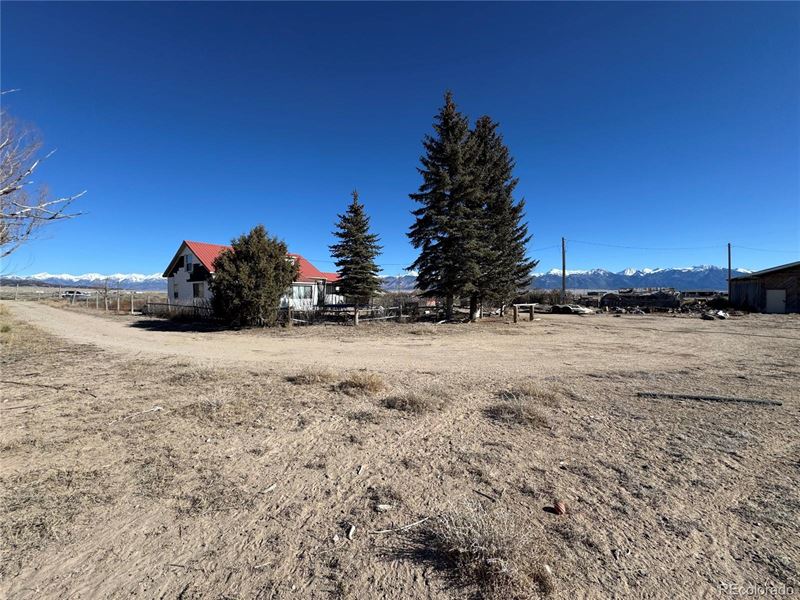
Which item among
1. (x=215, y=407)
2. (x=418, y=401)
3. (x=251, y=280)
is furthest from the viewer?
(x=251, y=280)

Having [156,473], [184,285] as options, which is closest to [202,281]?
[184,285]

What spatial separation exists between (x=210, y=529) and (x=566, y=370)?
779cm

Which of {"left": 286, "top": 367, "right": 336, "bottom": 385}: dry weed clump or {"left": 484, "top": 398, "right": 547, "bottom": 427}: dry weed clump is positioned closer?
{"left": 484, "top": 398, "right": 547, "bottom": 427}: dry weed clump

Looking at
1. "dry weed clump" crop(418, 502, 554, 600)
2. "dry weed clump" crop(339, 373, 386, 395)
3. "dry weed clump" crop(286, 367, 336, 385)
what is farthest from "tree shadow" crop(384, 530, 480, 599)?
"dry weed clump" crop(286, 367, 336, 385)

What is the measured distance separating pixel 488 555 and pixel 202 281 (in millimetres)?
31934

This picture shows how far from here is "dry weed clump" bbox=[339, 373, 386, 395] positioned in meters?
6.54

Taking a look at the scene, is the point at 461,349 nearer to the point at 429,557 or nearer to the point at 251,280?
the point at 429,557

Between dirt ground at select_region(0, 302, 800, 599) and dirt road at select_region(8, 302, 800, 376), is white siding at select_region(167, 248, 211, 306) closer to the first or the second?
dirt road at select_region(8, 302, 800, 376)

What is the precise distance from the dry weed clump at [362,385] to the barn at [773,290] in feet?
127

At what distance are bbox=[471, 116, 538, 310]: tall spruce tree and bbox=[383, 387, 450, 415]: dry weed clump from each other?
1568cm

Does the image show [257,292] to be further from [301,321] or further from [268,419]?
[268,419]

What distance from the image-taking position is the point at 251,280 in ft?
59.2

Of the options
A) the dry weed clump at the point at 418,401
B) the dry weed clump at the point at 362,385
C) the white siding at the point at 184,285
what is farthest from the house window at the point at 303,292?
the dry weed clump at the point at 418,401

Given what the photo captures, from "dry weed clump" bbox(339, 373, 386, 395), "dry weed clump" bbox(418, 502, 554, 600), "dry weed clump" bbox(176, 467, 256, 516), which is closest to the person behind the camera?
"dry weed clump" bbox(418, 502, 554, 600)
